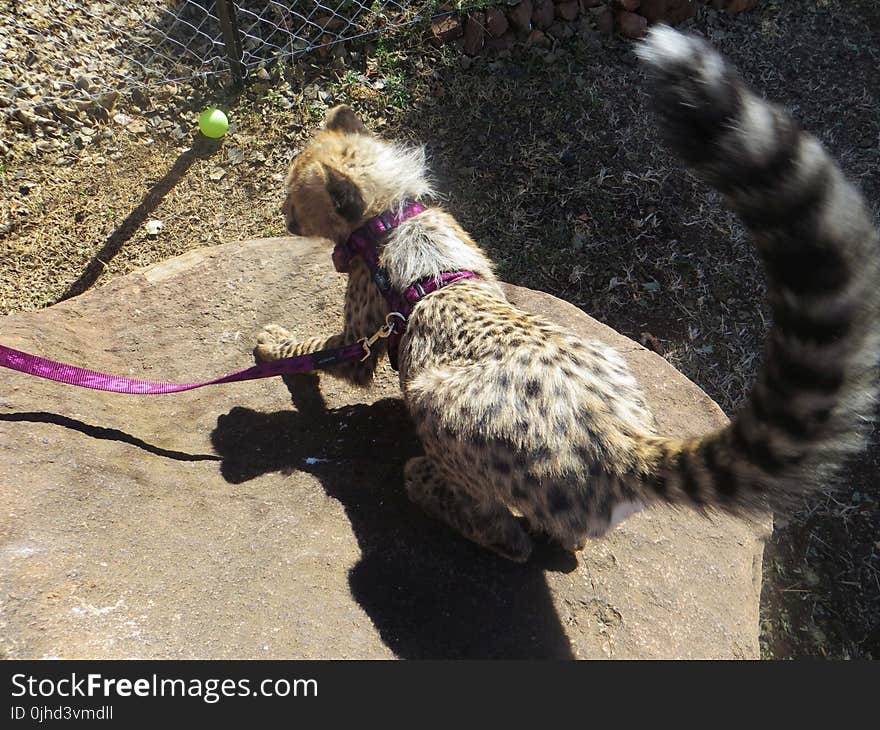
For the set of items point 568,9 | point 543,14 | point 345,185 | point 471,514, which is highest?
point 568,9

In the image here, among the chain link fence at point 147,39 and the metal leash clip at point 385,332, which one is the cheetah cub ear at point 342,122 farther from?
the chain link fence at point 147,39

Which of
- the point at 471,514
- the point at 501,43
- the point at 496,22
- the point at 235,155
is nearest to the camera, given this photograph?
the point at 471,514

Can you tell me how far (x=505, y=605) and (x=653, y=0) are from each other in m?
5.62

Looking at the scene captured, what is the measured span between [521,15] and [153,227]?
12.1 ft

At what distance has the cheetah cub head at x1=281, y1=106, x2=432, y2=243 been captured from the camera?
3418 mm

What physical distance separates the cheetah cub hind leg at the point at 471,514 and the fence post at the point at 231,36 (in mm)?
4167

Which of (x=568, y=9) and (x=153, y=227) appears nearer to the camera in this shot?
(x=153, y=227)

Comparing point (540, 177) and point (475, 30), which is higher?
point (475, 30)

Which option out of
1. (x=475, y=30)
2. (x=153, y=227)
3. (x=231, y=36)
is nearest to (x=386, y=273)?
(x=153, y=227)

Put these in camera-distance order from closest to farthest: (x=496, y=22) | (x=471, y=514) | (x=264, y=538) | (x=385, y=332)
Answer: (x=264, y=538), (x=471, y=514), (x=385, y=332), (x=496, y=22)

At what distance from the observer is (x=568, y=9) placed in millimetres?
6035

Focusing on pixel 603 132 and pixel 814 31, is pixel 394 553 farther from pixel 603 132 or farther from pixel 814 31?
pixel 814 31

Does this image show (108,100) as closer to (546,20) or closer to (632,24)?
(546,20)

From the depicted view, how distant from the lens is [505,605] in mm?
2891
